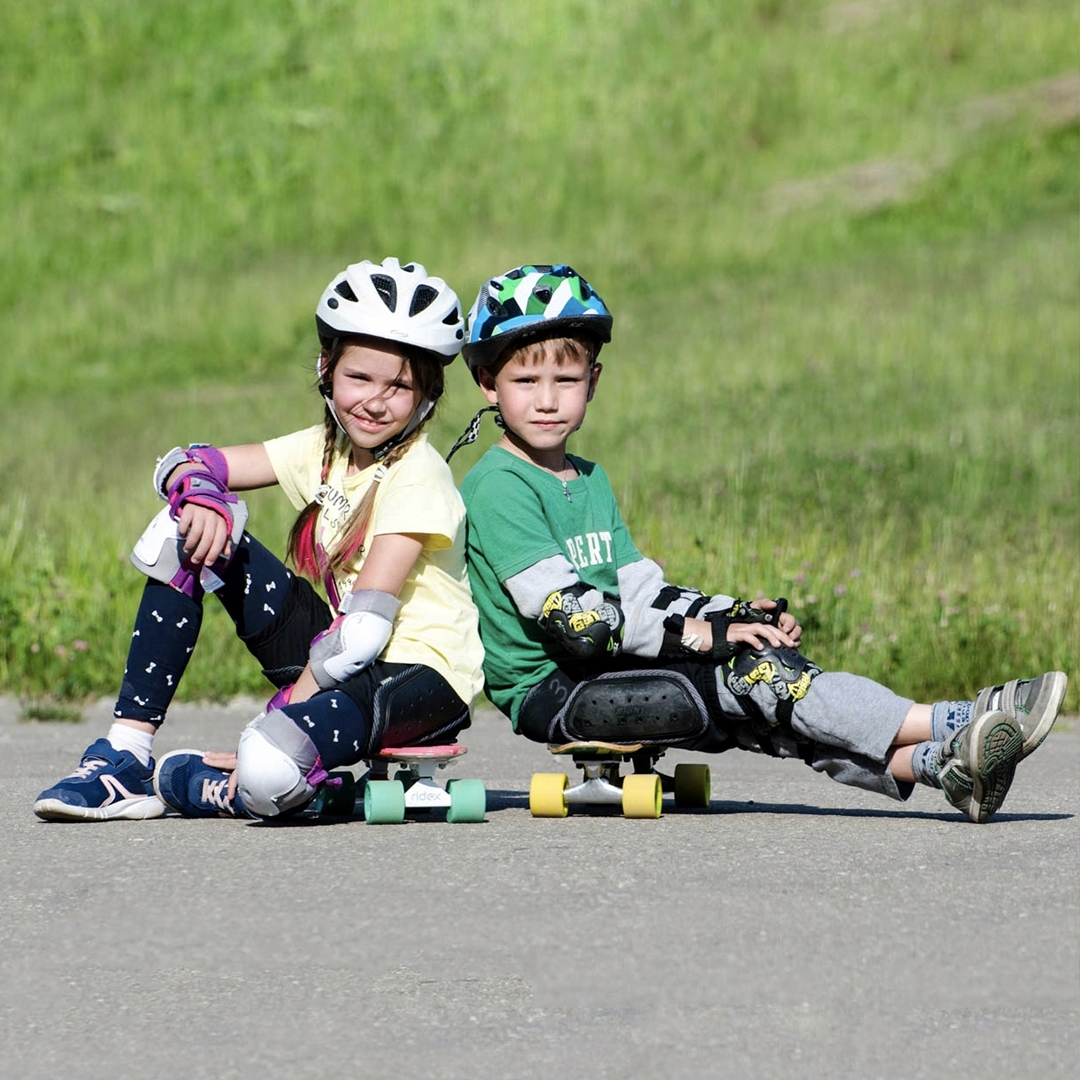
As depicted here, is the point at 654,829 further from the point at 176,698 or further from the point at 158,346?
the point at 158,346

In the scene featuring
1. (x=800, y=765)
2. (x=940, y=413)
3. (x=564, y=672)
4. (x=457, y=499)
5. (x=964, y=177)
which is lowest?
(x=800, y=765)

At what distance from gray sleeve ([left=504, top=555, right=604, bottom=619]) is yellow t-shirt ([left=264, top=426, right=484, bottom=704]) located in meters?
0.19

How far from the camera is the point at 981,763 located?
4.97 meters

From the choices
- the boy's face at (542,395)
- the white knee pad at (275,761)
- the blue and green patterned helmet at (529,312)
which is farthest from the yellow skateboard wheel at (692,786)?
the blue and green patterned helmet at (529,312)

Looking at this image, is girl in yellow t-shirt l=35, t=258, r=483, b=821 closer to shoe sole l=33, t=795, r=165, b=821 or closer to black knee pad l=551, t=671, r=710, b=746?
shoe sole l=33, t=795, r=165, b=821

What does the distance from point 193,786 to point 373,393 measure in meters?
1.24

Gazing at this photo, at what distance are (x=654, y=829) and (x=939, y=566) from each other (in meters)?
5.46

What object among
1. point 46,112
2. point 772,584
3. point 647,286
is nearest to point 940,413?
point 772,584

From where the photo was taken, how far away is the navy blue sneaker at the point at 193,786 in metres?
5.33

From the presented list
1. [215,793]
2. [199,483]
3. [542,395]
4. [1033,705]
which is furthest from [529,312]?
[1033,705]

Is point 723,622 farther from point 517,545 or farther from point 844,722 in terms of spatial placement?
point 517,545

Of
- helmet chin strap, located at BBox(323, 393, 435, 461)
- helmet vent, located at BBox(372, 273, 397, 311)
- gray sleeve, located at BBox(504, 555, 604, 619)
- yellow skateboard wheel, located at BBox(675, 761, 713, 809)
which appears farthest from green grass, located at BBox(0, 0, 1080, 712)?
helmet vent, located at BBox(372, 273, 397, 311)

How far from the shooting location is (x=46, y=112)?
2977cm

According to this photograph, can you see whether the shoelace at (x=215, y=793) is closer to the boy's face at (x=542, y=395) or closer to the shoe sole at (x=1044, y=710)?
the boy's face at (x=542, y=395)
